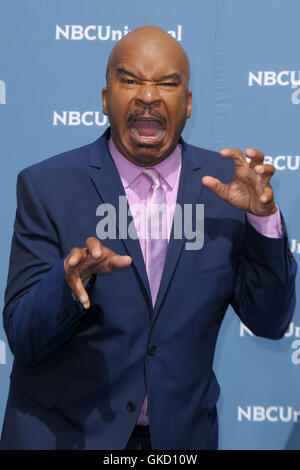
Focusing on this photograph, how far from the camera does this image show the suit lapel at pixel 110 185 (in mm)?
1582

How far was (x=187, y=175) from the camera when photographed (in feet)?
5.70

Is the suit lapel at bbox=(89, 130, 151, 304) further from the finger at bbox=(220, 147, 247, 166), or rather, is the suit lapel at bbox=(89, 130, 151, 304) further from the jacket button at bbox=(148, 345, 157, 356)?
the finger at bbox=(220, 147, 247, 166)

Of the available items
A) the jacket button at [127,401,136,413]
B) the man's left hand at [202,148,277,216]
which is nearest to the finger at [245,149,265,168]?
the man's left hand at [202,148,277,216]

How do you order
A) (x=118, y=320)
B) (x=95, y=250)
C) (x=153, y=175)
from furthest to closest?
(x=153, y=175), (x=118, y=320), (x=95, y=250)

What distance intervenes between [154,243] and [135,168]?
0.77 ft

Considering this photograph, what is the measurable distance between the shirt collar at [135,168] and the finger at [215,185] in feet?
0.77

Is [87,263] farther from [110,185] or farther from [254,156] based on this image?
[254,156]

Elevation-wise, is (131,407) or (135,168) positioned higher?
→ (135,168)

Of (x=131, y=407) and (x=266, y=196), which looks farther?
(x=131, y=407)

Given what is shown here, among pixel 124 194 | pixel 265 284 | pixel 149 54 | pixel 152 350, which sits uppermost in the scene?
pixel 149 54

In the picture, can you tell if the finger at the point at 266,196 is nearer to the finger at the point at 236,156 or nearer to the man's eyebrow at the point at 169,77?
the finger at the point at 236,156

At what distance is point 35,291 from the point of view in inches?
59.1

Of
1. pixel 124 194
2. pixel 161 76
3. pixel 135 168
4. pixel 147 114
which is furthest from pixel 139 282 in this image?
pixel 161 76
